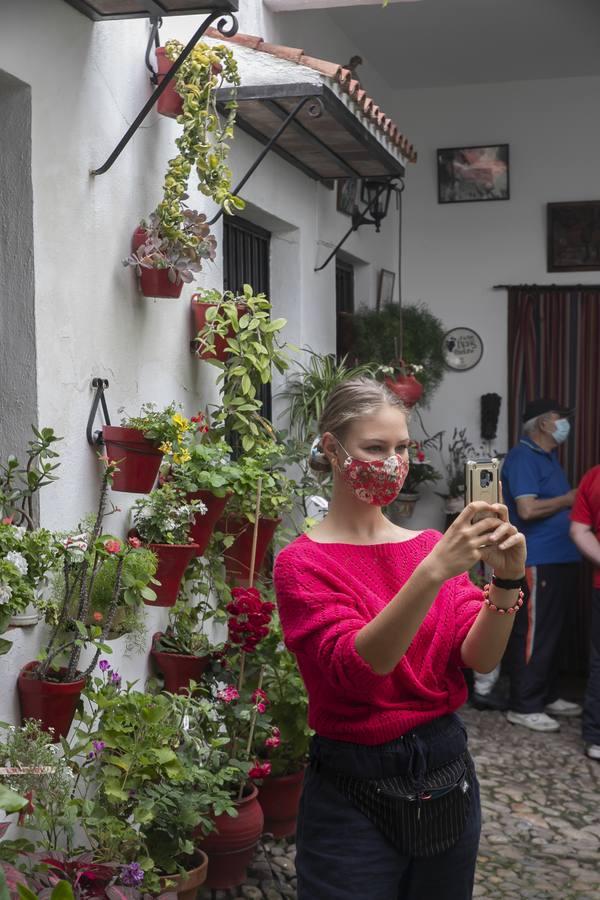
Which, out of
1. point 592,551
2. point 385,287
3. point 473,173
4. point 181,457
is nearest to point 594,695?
point 592,551

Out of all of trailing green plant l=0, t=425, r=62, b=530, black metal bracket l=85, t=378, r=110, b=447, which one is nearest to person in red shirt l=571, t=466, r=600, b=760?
black metal bracket l=85, t=378, r=110, b=447

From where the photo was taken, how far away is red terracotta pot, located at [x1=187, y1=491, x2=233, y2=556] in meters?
4.35

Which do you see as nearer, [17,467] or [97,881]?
[97,881]

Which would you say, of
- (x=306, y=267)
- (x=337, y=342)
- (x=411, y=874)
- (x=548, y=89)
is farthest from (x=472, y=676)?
(x=411, y=874)

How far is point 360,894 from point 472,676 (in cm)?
558

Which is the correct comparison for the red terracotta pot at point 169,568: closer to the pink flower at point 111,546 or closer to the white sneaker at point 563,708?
the pink flower at point 111,546

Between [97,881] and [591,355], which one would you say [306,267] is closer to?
[591,355]

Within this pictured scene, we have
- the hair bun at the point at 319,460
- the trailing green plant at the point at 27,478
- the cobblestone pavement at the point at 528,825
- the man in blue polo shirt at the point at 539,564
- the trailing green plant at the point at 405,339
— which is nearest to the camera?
the hair bun at the point at 319,460

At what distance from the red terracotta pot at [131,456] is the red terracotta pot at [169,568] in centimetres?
25

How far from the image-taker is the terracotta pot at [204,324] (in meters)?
4.87

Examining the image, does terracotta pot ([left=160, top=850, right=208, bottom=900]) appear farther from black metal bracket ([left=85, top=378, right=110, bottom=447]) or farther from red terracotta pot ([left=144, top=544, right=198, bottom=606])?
black metal bracket ([left=85, top=378, right=110, bottom=447])

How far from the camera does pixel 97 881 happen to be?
309 cm

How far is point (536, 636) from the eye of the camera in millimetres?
7359

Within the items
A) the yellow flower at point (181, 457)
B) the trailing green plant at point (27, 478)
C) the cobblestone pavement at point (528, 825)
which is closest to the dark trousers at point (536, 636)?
the cobblestone pavement at point (528, 825)
